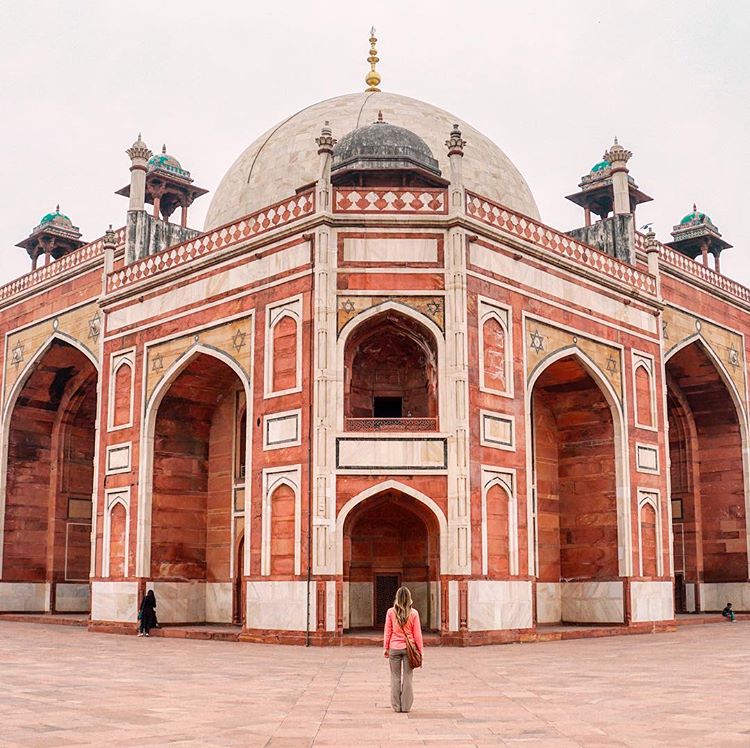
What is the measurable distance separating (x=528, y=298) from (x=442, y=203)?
2428mm

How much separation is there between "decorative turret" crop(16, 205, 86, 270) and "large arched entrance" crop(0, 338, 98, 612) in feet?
16.1

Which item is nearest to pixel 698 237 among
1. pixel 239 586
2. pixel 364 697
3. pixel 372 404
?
pixel 372 404

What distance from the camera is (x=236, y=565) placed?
1973cm

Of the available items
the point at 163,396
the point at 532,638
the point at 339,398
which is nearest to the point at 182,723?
the point at 339,398

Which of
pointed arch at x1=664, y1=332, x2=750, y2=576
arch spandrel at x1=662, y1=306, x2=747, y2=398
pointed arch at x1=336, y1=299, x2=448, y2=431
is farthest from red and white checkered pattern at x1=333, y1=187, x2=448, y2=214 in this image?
pointed arch at x1=664, y1=332, x2=750, y2=576

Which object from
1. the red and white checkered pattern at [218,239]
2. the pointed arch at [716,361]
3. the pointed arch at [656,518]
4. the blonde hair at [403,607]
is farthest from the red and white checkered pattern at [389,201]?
the blonde hair at [403,607]

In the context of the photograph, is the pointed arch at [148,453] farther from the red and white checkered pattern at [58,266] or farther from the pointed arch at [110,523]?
the red and white checkered pattern at [58,266]

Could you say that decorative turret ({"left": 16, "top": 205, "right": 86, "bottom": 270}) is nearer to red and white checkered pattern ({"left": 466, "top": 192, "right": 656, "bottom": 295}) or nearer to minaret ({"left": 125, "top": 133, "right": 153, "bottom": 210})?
minaret ({"left": 125, "top": 133, "right": 153, "bottom": 210})

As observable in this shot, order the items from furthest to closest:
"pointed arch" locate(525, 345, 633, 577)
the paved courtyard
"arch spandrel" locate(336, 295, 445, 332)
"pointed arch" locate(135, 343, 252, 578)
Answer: "pointed arch" locate(135, 343, 252, 578), "pointed arch" locate(525, 345, 633, 577), "arch spandrel" locate(336, 295, 445, 332), the paved courtyard

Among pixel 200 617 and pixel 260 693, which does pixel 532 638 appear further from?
pixel 260 693

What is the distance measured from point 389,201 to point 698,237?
1386 cm

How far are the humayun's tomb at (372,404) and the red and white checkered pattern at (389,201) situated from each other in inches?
1.5

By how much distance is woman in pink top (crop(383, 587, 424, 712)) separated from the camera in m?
7.95

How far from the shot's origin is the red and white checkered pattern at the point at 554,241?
17500 millimetres
